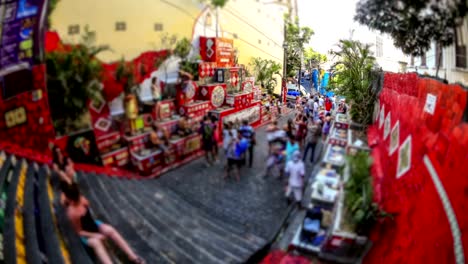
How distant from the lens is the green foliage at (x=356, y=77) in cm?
273

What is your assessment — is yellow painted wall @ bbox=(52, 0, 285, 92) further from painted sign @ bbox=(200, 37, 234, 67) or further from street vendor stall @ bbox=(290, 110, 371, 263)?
street vendor stall @ bbox=(290, 110, 371, 263)

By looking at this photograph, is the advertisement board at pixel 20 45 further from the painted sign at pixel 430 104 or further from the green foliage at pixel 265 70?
the painted sign at pixel 430 104

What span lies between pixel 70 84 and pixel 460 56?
7.11 ft

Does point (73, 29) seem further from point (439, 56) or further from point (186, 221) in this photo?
point (439, 56)

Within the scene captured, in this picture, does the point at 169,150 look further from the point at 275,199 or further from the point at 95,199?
the point at 275,199

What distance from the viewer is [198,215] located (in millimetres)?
2059

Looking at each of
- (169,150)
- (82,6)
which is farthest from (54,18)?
(169,150)

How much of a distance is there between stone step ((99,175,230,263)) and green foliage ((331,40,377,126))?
4.53 feet

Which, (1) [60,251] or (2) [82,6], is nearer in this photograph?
(2) [82,6]

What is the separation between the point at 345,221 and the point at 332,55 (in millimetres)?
2076

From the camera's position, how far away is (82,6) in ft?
5.47

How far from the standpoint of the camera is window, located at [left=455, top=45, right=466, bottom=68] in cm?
208

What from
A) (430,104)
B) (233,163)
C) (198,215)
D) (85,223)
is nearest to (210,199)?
(198,215)

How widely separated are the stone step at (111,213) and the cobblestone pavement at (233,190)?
0.89ft
